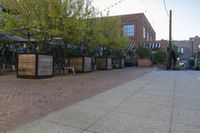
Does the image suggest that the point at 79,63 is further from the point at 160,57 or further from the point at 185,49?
the point at 185,49

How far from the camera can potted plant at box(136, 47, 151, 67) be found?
36.8 m

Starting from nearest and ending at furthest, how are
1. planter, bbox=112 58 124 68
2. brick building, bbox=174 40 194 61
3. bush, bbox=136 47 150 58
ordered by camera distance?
1. planter, bbox=112 58 124 68
2. bush, bbox=136 47 150 58
3. brick building, bbox=174 40 194 61

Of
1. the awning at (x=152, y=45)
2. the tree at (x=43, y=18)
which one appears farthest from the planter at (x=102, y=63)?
the awning at (x=152, y=45)

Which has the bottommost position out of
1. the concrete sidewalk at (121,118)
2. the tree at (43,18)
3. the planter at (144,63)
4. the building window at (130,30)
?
the concrete sidewalk at (121,118)

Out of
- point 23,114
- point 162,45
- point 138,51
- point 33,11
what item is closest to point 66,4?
point 33,11

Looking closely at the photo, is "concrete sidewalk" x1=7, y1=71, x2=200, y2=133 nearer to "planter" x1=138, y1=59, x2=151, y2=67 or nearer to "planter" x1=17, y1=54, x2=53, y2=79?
"planter" x1=17, y1=54, x2=53, y2=79

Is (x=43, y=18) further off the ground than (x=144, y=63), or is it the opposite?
(x=43, y=18)

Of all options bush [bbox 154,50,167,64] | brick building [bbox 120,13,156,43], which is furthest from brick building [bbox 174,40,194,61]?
bush [bbox 154,50,167,64]

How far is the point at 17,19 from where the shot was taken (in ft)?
44.3

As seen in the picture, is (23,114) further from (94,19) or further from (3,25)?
(94,19)

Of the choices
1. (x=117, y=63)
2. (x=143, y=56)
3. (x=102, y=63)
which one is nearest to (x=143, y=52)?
(x=143, y=56)

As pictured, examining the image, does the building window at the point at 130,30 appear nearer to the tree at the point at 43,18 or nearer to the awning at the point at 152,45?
the awning at the point at 152,45

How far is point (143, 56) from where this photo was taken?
3888 cm

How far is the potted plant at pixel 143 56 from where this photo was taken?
36.8 meters
